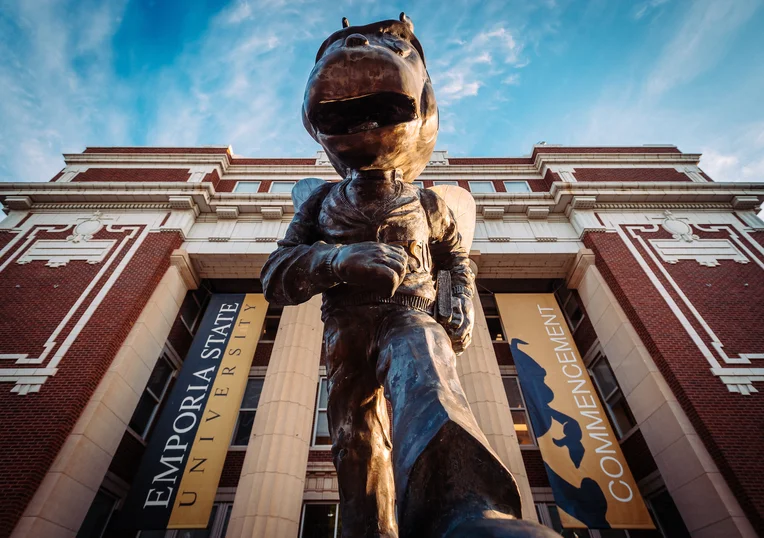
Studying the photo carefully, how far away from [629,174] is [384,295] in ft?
52.1

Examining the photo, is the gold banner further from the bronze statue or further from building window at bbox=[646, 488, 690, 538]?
building window at bbox=[646, 488, 690, 538]

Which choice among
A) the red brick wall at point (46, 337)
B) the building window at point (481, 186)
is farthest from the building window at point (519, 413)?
the red brick wall at point (46, 337)

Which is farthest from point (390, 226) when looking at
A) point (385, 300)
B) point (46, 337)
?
point (46, 337)

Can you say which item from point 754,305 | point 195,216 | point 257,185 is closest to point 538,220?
point 754,305

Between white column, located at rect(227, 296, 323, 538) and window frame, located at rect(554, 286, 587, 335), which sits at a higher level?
window frame, located at rect(554, 286, 587, 335)

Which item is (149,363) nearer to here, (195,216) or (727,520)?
(195,216)

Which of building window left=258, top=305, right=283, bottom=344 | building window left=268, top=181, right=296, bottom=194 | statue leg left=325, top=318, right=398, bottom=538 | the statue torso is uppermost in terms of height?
building window left=268, top=181, right=296, bottom=194

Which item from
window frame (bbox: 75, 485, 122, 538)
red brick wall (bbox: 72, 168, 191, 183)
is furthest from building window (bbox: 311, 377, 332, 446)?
red brick wall (bbox: 72, 168, 191, 183)

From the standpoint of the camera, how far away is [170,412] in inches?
349

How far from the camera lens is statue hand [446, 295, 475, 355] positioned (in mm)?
2038

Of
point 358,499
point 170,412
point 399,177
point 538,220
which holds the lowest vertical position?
point 358,499

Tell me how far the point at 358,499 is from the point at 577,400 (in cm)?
893

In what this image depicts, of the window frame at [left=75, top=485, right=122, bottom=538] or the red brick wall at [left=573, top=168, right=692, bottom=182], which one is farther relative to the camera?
the red brick wall at [left=573, top=168, right=692, bottom=182]

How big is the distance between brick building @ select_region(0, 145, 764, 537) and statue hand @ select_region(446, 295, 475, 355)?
6.32 meters
